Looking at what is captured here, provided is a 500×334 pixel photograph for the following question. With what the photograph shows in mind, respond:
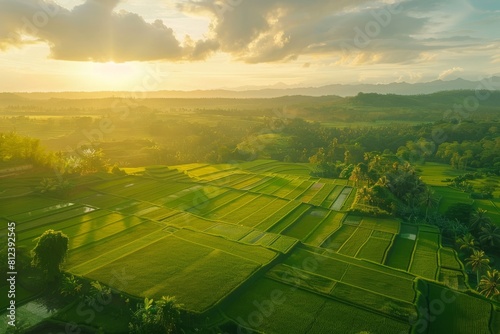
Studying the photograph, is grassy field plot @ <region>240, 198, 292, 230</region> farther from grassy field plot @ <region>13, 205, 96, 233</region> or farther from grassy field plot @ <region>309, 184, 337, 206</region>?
grassy field plot @ <region>13, 205, 96, 233</region>

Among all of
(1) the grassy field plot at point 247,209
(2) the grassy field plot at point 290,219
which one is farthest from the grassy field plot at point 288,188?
(2) the grassy field plot at point 290,219

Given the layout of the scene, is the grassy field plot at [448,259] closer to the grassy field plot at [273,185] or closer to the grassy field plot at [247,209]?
the grassy field plot at [247,209]

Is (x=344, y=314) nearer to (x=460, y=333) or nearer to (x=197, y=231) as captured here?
(x=460, y=333)

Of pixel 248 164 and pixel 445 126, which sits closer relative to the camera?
pixel 248 164

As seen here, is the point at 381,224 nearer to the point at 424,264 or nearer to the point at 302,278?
the point at 424,264

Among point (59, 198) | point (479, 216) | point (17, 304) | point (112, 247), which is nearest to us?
point (17, 304)

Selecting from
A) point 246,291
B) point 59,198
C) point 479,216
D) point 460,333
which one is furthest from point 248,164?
point 460,333
